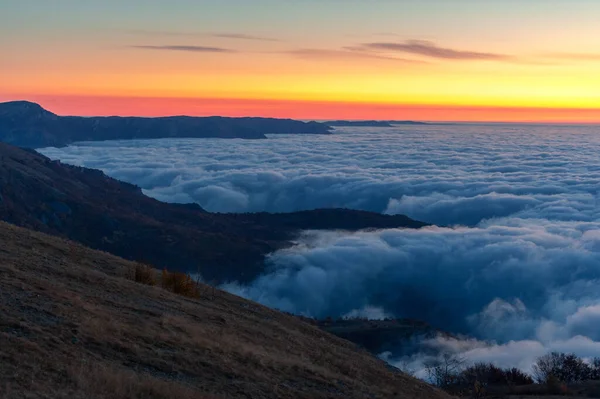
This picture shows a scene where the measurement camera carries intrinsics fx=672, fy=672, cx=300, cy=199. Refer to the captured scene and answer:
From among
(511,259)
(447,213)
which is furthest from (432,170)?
(511,259)

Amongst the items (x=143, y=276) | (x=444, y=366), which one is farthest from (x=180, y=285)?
(x=444, y=366)

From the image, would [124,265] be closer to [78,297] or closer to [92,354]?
[78,297]

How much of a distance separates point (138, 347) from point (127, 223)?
221ft

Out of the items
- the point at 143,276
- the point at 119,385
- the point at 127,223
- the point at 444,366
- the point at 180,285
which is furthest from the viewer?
the point at 127,223

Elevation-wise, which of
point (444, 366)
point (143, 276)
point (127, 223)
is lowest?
point (444, 366)

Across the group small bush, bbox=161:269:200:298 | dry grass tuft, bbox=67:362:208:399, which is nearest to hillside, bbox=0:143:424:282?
small bush, bbox=161:269:200:298

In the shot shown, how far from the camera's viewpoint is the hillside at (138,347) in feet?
32.5

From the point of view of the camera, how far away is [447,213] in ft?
416

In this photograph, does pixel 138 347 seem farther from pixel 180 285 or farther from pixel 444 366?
pixel 444 366

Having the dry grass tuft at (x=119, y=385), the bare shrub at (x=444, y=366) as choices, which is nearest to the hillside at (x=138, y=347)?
the dry grass tuft at (x=119, y=385)

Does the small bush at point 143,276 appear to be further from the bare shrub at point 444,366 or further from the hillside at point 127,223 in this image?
the hillside at point 127,223

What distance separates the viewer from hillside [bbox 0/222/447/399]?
9.90 metres

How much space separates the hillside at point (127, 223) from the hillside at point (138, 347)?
4526 centimetres

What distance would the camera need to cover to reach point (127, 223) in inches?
3044
